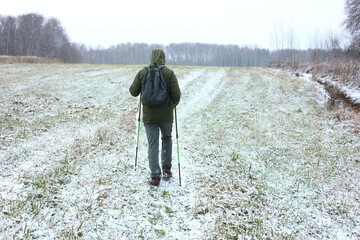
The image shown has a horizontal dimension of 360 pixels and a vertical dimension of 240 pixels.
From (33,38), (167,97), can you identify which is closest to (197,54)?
(33,38)

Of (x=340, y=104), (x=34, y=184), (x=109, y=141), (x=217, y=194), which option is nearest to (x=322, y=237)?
(x=217, y=194)

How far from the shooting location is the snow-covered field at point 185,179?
4664 millimetres

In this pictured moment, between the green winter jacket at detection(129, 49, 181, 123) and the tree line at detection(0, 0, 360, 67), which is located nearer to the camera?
the green winter jacket at detection(129, 49, 181, 123)

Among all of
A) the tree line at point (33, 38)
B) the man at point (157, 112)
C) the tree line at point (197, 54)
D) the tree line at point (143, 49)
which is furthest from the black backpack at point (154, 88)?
the tree line at point (197, 54)

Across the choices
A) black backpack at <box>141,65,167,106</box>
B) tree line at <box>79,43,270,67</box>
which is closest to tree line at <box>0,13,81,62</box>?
tree line at <box>79,43,270,67</box>

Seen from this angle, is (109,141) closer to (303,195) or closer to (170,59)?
(303,195)

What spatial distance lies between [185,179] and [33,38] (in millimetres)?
88772

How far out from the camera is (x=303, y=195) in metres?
6.21

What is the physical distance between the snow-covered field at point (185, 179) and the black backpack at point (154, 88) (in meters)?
2.09

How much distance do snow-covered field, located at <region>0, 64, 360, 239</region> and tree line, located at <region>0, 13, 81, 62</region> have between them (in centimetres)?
7621

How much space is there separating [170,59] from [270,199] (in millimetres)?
120663

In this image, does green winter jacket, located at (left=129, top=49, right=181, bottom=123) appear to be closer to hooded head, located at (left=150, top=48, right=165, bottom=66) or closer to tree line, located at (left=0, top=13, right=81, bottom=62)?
hooded head, located at (left=150, top=48, right=165, bottom=66)

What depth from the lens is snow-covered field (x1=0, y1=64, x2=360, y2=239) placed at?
466 centimetres

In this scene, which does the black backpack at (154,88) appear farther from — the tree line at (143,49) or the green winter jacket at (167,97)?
the tree line at (143,49)
